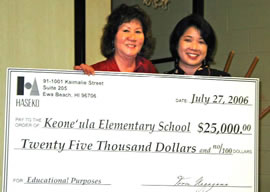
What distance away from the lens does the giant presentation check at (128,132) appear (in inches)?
65.0

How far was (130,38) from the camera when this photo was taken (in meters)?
1.93

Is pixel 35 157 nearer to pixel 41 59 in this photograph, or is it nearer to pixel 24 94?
pixel 24 94

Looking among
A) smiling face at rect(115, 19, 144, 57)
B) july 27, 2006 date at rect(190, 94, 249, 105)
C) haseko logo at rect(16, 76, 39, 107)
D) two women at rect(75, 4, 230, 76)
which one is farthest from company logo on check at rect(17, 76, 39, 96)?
july 27, 2006 date at rect(190, 94, 249, 105)

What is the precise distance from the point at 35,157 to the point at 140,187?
17.2 inches

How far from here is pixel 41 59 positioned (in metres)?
2.37

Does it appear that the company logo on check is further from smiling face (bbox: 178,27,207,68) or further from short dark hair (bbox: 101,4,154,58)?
smiling face (bbox: 178,27,207,68)

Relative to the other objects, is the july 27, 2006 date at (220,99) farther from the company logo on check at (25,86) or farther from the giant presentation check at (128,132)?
the company logo on check at (25,86)

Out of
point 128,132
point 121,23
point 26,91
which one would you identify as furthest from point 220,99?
point 26,91

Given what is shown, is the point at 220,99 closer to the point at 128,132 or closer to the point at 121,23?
the point at 128,132

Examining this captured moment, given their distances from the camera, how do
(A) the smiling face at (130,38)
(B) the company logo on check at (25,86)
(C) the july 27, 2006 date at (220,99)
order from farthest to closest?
(A) the smiling face at (130,38) → (C) the july 27, 2006 date at (220,99) → (B) the company logo on check at (25,86)

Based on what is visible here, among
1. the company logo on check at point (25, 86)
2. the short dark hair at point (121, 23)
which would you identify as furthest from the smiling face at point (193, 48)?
the company logo on check at point (25, 86)

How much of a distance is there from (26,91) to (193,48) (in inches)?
30.5

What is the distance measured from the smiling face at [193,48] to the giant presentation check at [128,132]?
20cm

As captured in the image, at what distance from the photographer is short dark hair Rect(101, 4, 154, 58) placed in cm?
197
